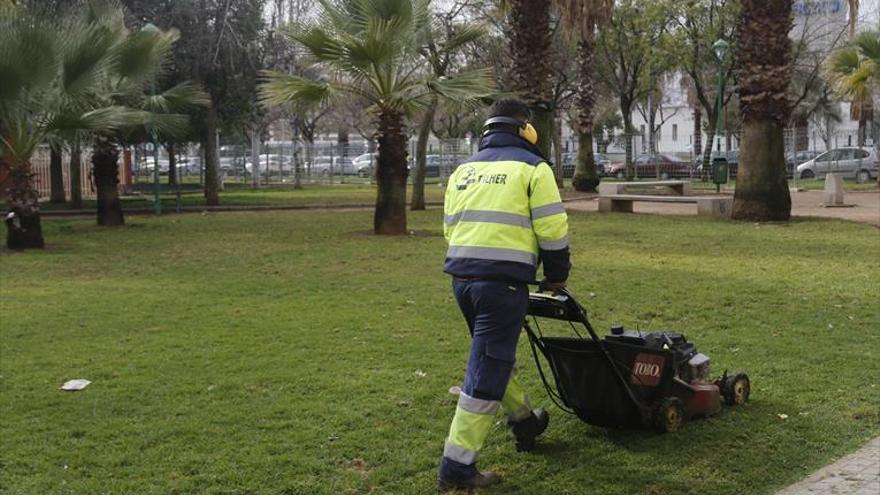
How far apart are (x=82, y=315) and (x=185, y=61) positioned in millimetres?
15874

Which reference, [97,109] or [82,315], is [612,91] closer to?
[97,109]

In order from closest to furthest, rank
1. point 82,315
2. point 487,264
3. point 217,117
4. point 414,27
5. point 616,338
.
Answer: point 487,264 → point 616,338 → point 82,315 → point 414,27 → point 217,117

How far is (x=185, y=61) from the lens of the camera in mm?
23875

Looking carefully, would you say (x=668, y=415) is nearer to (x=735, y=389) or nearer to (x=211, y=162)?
(x=735, y=389)

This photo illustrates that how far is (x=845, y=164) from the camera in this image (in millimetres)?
37500

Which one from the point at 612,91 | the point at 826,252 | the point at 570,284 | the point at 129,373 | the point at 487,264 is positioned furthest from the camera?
the point at 612,91

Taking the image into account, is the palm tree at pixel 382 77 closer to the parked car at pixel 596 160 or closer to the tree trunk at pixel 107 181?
the tree trunk at pixel 107 181

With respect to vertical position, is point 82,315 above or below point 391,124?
below

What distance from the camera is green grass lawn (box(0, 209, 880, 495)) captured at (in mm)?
4820

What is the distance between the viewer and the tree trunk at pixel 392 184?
16.2 metres

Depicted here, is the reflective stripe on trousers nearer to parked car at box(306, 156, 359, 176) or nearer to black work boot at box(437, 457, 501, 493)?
black work boot at box(437, 457, 501, 493)

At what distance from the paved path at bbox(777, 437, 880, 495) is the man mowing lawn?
1.46 metres

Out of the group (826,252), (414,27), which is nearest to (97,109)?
(414,27)

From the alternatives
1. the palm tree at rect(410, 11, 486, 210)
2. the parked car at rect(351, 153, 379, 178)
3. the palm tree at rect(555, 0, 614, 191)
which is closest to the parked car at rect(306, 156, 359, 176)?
the parked car at rect(351, 153, 379, 178)
